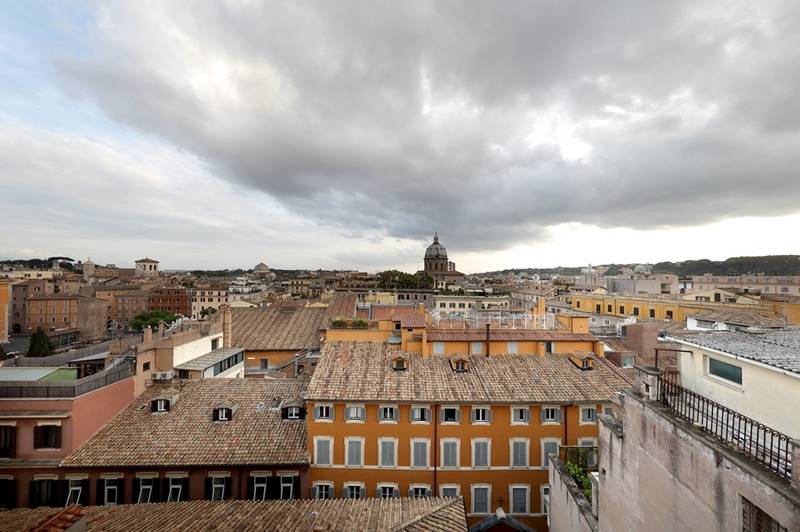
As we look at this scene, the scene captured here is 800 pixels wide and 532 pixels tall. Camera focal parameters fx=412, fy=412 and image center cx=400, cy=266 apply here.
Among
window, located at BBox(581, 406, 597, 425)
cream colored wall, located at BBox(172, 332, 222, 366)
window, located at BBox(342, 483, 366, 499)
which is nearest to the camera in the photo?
window, located at BBox(342, 483, 366, 499)

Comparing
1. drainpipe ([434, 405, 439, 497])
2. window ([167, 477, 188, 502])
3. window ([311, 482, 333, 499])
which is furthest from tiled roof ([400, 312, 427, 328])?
window ([167, 477, 188, 502])

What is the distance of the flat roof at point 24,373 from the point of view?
20791mm

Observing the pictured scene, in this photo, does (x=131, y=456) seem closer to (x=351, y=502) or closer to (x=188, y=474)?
(x=188, y=474)

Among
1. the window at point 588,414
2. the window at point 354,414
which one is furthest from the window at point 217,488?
the window at point 588,414

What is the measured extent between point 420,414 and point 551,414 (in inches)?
Answer: 274

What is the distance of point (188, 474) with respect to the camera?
19.4m

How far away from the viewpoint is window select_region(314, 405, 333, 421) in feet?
70.6

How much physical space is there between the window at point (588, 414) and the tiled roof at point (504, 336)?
548 centimetres

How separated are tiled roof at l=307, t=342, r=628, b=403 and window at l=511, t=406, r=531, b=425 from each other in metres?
0.72

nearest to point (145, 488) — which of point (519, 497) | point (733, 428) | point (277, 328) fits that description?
point (519, 497)

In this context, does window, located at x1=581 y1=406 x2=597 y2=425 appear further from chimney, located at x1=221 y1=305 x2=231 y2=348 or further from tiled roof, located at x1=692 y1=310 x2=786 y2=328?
chimney, located at x1=221 y1=305 x2=231 y2=348

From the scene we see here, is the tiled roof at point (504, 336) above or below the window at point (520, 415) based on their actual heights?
above

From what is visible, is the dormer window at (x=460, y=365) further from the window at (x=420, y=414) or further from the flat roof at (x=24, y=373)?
the flat roof at (x=24, y=373)

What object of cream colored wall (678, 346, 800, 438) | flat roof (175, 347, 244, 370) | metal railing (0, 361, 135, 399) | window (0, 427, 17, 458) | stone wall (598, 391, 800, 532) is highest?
cream colored wall (678, 346, 800, 438)
